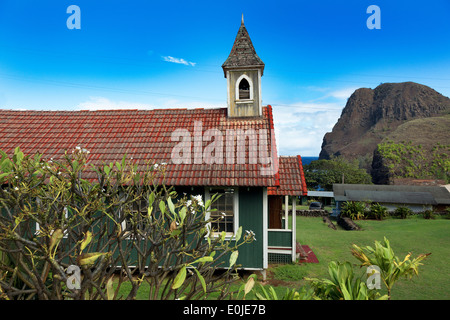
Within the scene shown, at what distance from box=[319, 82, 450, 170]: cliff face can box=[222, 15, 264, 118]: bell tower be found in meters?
89.1

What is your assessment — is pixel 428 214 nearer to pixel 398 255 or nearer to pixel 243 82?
pixel 398 255

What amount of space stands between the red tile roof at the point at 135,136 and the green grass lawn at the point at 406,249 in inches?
177

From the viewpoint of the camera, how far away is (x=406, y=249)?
11.8 meters

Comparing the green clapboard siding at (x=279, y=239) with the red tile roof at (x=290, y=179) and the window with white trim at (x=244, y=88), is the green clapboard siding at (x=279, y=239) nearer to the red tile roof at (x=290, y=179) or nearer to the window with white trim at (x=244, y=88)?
the red tile roof at (x=290, y=179)

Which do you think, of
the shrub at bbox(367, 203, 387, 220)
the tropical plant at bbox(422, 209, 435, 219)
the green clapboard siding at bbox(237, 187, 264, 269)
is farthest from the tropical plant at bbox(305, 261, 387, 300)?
the tropical plant at bbox(422, 209, 435, 219)

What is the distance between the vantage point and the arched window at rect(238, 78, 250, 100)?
36.7 ft

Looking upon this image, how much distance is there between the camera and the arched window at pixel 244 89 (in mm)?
11195

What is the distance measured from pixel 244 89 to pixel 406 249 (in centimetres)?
1088

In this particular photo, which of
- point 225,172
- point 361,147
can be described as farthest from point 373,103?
point 225,172

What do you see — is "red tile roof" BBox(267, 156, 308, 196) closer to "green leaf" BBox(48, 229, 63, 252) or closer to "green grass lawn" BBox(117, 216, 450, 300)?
"green grass lawn" BBox(117, 216, 450, 300)

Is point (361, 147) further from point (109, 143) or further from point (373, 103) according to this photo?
point (109, 143)

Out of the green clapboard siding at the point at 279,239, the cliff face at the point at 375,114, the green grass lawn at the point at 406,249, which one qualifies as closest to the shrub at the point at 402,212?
the green grass lawn at the point at 406,249
